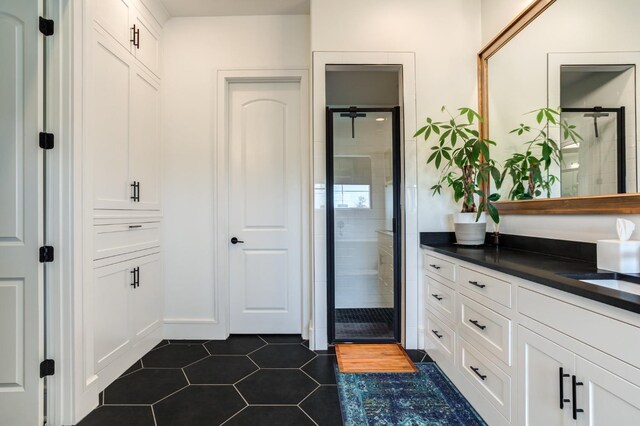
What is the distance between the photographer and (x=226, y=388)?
2.03 meters

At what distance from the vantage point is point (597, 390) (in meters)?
1.01

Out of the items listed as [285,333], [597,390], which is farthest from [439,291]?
[285,333]

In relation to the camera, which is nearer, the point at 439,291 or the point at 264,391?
the point at 264,391

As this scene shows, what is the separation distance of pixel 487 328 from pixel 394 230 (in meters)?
1.17

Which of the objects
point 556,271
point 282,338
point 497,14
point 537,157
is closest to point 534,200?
point 537,157

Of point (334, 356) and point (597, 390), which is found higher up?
point (597, 390)

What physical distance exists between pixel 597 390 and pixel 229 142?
9.43 feet

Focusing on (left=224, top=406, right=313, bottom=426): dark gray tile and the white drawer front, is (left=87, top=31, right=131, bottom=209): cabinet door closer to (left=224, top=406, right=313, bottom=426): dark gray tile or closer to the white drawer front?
(left=224, top=406, right=313, bottom=426): dark gray tile

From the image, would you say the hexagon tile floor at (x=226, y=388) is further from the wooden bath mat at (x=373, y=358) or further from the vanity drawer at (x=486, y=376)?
the vanity drawer at (x=486, y=376)

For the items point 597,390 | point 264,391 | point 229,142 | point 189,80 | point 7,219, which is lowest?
point 264,391

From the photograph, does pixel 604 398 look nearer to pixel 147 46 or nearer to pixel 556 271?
pixel 556 271

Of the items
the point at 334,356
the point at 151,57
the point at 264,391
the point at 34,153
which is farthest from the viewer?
the point at 151,57

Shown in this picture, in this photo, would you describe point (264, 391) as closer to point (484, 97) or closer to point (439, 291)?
point (439, 291)

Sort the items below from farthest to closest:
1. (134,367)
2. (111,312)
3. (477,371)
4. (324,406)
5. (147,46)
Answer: (147,46)
(134,367)
(111,312)
(324,406)
(477,371)
